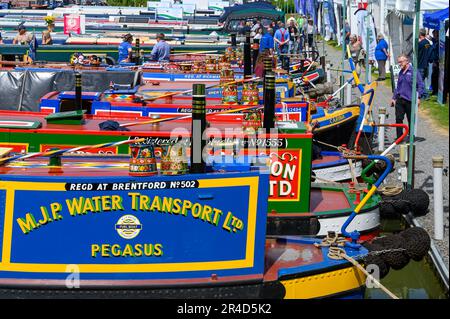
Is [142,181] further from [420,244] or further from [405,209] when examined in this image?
[405,209]

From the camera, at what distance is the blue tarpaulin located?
21.9m

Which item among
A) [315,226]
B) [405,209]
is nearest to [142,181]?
[315,226]

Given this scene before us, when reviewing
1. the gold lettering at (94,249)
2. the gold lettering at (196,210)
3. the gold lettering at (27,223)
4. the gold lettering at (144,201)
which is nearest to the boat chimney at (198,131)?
the gold lettering at (196,210)

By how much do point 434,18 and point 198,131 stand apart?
48.6ft

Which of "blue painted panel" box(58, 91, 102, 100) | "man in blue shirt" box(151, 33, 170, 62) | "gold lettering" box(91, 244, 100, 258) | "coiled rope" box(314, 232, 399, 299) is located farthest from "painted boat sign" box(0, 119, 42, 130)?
"man in blue shirt" box(151, 33, 170, 62)

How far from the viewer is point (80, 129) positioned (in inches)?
491

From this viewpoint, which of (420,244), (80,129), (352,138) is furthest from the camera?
(352,138)

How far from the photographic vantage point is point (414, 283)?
11.7m

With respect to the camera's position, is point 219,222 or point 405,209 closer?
point 219,222
